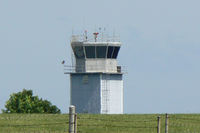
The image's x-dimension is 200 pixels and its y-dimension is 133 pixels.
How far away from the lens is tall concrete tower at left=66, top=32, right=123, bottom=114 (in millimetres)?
77062

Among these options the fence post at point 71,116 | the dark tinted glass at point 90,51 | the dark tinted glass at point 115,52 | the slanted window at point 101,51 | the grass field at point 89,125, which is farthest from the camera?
the dark tinted glass at point 115,52

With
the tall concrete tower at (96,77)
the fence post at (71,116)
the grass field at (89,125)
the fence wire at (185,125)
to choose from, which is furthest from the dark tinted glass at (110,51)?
the fence post at (71,116)

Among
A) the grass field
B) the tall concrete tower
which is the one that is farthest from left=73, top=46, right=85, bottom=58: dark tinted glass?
the grass field

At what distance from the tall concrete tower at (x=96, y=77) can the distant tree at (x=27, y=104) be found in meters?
5.88

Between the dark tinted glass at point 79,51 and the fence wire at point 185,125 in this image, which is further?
the dark tinted glass at point 79,51

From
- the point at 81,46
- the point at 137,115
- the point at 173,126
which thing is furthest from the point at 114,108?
the point at 173,126

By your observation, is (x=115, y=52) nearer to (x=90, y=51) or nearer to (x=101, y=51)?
(x=101, y=51)

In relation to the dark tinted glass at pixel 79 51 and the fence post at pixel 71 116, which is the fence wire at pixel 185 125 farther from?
the dark tinted glass at pixel 79 51

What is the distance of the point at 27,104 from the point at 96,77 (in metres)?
9.71

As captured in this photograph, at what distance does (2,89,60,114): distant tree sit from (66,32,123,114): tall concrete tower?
5880 mm

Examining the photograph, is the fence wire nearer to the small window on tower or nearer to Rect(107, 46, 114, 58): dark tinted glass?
Rect(107, 46, 114, 58): dark tinted glass

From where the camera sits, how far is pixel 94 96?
77.2m

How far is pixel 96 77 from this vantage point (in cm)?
7719

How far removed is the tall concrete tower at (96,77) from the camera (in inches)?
3034
